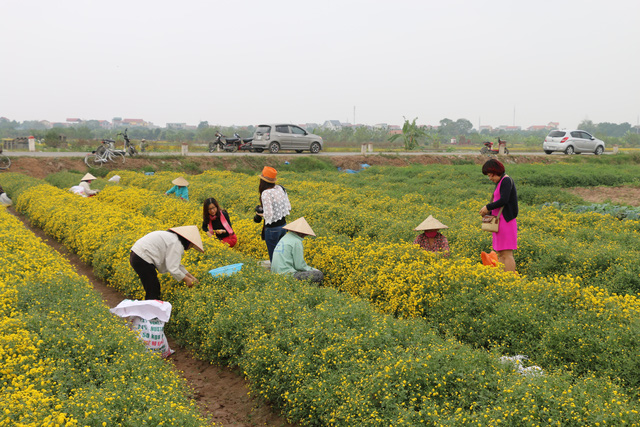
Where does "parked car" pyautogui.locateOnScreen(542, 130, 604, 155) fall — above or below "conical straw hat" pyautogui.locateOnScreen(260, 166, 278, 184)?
above

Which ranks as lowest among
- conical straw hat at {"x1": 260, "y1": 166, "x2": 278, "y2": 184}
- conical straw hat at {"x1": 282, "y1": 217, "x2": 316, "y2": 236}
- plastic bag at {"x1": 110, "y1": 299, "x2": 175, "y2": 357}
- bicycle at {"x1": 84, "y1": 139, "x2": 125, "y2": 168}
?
plastic bag at {"x1": 110, "y1": 299, "x2": 175, "y2": 357}

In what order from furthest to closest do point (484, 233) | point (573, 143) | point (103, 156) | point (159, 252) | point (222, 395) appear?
1. point (573, 143)
2. point (103, 156)
3. point (484, 233)
4. point (159, 252)
5. point (222, 395)

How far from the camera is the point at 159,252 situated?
6590 mm

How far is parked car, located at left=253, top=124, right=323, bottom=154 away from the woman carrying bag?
2334cm

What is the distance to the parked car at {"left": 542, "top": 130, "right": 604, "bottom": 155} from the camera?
3331 centimetres

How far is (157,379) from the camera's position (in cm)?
447

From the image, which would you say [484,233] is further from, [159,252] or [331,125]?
[331,125]

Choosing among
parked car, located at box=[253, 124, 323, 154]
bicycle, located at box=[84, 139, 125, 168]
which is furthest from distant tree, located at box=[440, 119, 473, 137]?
bicycle, located at box=[84, 139, 125, 168]

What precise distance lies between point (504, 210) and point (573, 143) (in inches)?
1198

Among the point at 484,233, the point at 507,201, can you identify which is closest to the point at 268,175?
the point at 507,201

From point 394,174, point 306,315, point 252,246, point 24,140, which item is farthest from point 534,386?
point 24,140

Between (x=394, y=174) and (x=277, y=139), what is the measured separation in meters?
10.2

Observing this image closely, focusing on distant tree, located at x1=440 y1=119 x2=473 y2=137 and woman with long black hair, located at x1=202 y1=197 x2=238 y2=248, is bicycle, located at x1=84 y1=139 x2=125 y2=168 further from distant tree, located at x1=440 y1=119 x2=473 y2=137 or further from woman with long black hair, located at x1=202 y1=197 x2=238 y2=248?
distant tree, located at x1=440 y1=119 x2=473 y2=137

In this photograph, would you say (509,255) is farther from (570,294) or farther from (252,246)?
(252,246)
